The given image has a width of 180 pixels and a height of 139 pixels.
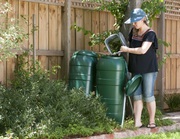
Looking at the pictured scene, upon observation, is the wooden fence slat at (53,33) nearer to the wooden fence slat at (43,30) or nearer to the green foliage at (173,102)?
the wooden fence slat at (43,30)

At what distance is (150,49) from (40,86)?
1802 millimetres

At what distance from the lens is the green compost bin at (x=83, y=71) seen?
6.54 metres

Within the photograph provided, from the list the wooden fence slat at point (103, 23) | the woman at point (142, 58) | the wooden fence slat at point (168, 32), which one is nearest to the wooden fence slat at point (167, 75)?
the wooden fence slat at point (168, 32)

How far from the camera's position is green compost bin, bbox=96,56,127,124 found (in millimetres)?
6266

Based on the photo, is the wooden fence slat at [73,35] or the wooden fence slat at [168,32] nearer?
the wooden fence slat at [73,35]

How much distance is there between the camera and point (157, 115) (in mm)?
7172

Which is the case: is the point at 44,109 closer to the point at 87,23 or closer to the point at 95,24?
the point at 87,23

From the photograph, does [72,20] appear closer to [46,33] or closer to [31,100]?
[46,33]

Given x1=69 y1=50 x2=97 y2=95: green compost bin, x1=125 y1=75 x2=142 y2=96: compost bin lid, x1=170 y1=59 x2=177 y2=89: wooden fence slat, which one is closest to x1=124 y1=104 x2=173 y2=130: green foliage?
x1=125 y1=75 x2=142 y2=96: compost bin lid

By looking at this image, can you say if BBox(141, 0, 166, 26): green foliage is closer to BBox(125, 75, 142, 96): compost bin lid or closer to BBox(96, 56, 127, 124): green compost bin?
BBox(96, 56, 127, 124): green compost bin

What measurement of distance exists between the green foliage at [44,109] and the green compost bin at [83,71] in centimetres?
24

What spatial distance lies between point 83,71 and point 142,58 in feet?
3.14

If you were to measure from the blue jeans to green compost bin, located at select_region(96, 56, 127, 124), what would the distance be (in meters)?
0.26

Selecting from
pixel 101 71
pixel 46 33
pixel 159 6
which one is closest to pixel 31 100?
pixel 101 71
